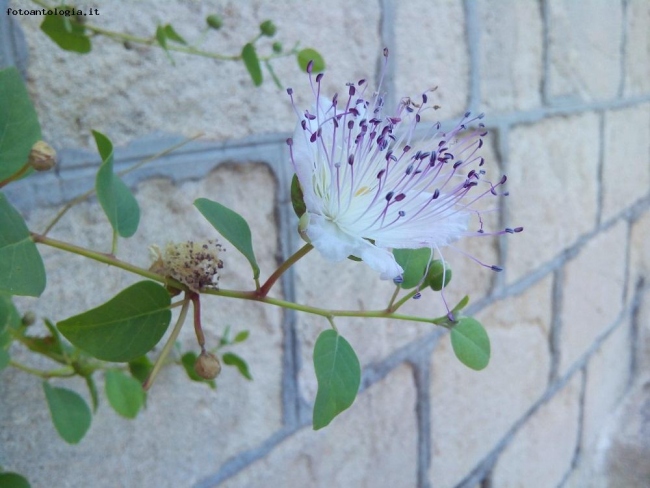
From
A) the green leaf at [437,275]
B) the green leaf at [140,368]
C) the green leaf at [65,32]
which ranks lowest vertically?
the green leaf at [140,368]

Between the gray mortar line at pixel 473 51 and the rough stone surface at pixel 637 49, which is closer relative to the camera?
the gray mortar line at pixel 473 51

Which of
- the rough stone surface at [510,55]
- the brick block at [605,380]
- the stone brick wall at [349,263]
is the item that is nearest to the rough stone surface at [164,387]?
the stone brick wall at [349,263]

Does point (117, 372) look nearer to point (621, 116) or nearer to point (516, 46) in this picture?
point (516, 46)

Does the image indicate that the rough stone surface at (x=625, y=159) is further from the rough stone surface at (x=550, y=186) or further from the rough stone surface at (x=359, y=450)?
the rough stone surface at (x=359, y=450)

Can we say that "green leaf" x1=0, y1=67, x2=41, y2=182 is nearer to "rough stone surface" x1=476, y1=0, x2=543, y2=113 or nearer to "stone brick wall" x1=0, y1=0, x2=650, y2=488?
"stone brick wall" x1=0, y1=0, x2=650, y2=488

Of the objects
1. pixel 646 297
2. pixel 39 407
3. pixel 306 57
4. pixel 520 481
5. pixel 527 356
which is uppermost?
pixel 306 57

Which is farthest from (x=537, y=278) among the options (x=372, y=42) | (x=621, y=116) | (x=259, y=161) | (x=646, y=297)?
(x=646, y=297)

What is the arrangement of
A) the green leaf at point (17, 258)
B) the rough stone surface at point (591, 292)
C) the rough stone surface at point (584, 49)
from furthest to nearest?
the rough stone surface at point (591, 292) < the rough stone surface at point (584, 49) < the green leaf at point (17, 258)
